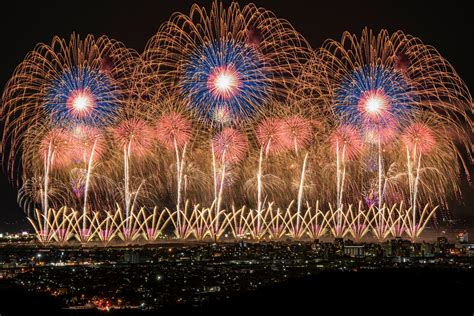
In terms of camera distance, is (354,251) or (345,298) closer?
(345,298)

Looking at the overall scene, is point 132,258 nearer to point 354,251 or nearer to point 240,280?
point 240,280

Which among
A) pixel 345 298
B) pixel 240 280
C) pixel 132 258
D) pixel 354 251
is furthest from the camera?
pixel 354 251

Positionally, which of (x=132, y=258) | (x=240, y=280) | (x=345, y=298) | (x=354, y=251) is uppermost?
(x=354, y=251)

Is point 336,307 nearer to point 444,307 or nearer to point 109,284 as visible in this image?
point 444,307

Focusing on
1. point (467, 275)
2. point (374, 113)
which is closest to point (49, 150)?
point (374, 113)

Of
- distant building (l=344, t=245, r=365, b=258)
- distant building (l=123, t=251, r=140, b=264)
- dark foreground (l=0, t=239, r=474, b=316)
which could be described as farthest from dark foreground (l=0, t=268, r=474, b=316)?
distant building (l=344, t=245, r=365, b=258)

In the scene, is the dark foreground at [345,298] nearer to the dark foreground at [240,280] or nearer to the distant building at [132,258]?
the dark foreground at [240,280]

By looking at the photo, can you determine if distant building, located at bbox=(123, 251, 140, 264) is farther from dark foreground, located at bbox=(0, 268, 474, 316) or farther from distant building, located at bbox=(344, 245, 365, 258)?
dark foreground, located at bbox=(0, 268, 474, 316)

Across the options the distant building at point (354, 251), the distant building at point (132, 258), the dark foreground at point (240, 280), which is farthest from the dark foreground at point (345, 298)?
the distant building at point (354, 251)

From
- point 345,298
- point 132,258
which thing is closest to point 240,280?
point 345,298

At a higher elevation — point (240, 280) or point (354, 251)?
point (354, 251)

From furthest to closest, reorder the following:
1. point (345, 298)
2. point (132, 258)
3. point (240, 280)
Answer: point (132, 258) → point (240, 280) → point (345, 298)
